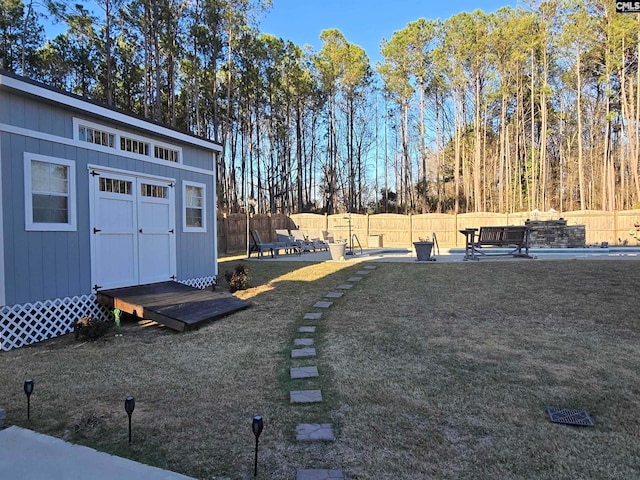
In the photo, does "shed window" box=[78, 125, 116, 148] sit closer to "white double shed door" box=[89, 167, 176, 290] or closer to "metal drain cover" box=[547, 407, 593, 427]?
"white double shed door" box=[89, 167, 176, 290]

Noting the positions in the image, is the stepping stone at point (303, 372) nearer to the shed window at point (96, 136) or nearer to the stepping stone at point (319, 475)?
the stepping stone at point (319, 475)

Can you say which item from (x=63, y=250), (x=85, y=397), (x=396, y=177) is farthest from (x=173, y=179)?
(x=396, y=177)

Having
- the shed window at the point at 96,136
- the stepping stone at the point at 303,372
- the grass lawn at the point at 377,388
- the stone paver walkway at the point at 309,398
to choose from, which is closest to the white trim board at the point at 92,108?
the shed window at the point at 96,136

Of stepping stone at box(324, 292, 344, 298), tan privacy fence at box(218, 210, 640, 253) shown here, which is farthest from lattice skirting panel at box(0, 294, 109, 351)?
tan privacy fence at box(218, 210, 640, 253)

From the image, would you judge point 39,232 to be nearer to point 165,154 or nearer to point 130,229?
point 130,229

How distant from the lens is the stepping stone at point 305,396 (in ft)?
9.27

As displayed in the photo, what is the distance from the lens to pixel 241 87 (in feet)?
69.0

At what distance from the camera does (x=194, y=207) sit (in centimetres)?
736

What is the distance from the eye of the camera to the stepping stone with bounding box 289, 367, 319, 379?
3308 mm

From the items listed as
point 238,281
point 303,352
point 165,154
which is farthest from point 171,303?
point 165,154

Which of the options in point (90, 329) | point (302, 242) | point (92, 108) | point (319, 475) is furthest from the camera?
point (302, 242)

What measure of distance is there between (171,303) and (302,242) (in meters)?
9.13

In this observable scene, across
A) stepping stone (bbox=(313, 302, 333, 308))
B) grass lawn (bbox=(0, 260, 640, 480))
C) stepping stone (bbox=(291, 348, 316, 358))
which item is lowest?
grass lawn (bbox=(0, 260, 640, 480))

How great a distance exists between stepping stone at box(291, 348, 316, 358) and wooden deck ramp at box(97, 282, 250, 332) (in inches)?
63.7
